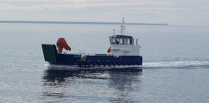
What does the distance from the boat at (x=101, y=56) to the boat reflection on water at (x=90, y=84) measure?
2114 millimetres

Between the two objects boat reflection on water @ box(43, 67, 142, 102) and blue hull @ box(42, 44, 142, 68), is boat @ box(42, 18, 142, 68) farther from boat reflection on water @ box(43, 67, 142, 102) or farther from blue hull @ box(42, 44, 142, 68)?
boat reflection on water @ box(43, 67, 142, 102)

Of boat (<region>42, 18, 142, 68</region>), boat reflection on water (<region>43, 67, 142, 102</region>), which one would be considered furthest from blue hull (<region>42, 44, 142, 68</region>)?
boat reflection on water (<region>43, 67, 142, 102</region>)

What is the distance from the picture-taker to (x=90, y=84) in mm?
47688

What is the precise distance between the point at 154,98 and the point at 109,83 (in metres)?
10.4

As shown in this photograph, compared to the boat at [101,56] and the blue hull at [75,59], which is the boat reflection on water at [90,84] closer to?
the blue hull at [75,59]

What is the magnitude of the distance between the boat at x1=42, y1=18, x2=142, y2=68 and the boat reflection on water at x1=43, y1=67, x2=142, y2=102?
6.94 ft

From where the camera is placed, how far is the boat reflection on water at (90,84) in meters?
40.5

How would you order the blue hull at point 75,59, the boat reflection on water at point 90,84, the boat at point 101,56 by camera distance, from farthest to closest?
the boat at point 101,56
the blue hull at point 75,59
the boat reflection on water at point 90,84

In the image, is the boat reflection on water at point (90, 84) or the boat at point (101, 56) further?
the boat at point (101, 56)

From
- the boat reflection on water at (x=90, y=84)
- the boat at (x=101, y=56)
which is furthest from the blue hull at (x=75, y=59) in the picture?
the boat reflection on water at (x=90, y=84)

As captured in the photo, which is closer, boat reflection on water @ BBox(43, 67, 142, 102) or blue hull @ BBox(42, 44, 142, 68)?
boat reflection on water @ BBox(43, 67, 142, 102)

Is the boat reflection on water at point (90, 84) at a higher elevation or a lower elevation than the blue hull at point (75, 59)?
lower

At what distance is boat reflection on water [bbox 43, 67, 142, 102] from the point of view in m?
40.5

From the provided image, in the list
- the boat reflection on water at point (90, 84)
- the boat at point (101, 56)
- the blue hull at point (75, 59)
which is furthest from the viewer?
the boat at point (101, 56)
